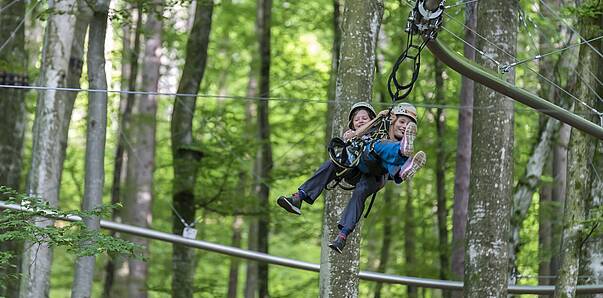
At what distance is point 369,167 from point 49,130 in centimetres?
616

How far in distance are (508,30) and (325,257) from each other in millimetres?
3313

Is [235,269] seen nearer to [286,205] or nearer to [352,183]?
[352,183]

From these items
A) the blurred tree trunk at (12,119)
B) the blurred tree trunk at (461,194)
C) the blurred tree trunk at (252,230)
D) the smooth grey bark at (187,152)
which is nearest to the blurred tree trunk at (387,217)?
the blurred tree trunk at (252,230)

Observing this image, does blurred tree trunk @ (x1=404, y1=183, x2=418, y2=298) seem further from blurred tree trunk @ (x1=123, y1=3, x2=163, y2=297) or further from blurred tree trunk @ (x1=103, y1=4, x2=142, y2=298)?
blurred tree trunk @ (x1=123, y1=3, x2=163, y2=297)

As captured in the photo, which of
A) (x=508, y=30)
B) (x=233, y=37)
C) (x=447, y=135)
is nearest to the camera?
(x=508, y=30)

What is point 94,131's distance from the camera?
1248 cm

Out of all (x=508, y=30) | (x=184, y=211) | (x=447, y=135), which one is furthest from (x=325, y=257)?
(x=447, y=135)

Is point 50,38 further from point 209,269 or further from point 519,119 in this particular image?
point 209,269

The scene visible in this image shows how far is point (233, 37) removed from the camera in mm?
26328

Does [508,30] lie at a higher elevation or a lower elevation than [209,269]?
higher

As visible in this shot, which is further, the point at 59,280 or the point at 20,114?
the point at 59,280

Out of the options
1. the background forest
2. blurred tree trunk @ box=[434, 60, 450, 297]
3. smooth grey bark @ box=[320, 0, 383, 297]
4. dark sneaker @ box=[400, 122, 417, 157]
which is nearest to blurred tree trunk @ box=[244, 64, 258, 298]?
the background forest

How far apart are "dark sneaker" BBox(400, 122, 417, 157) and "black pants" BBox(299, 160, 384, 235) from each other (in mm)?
729

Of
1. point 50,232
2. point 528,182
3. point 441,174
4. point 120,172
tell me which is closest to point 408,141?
point 50,232
